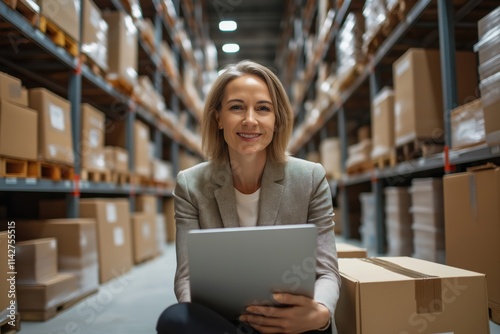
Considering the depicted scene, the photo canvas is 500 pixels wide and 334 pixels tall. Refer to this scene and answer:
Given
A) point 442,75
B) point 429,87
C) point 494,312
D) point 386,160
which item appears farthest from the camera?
point 386,160

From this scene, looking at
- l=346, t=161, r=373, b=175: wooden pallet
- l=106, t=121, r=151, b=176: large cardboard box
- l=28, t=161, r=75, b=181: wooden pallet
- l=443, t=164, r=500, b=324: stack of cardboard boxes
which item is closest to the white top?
l=443, t=164, r=500, b=324: stack of cardboard boxes

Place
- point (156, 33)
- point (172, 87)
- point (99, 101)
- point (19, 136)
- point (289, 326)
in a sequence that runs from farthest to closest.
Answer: point (172, 87) < point (156, 33) < point (99, 101) < point (19, 136) < point (289, 326)

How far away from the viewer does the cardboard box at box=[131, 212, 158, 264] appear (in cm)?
497

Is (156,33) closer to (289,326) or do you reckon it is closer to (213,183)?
Result: (213,183)

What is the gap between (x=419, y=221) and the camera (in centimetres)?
348

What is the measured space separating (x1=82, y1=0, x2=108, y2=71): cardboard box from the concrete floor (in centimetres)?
230

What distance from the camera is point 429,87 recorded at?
135 inches

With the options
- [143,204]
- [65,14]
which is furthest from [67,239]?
[143,204]

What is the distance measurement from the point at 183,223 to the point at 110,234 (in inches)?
102

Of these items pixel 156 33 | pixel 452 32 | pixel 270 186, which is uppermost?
pixel 156 33

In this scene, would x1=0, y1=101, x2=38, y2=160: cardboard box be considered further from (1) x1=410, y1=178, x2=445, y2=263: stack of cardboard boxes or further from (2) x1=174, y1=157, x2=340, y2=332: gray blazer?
(1) x1=410, y1=178, x2=445, y2=263: stack of cardboard boxes

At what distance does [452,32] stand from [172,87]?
6.01 m

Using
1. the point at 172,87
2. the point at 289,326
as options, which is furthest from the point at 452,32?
the point at 172,87

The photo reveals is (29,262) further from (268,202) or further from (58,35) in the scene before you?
(268,202)
